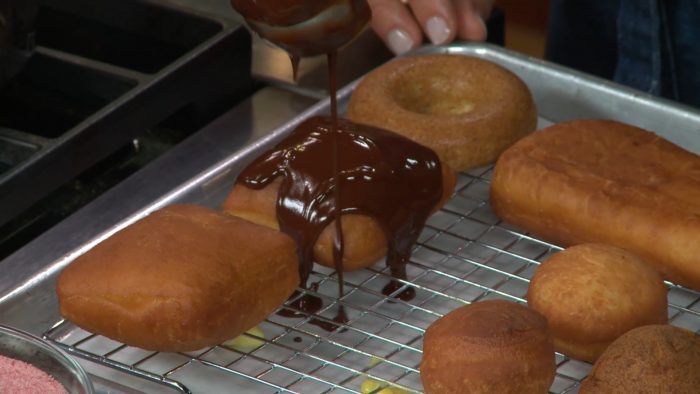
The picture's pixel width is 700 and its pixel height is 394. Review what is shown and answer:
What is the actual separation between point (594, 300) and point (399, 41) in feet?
2.30

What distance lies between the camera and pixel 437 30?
1.96 metres

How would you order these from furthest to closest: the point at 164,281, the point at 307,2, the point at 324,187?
1. the point at 324,187
2. the point at 164,281
3. the point at 307,2

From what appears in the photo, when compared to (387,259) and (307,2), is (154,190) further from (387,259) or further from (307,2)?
(307,2)

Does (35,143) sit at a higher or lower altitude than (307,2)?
lower

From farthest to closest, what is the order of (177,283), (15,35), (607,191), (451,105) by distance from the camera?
(451,105) < (15,35) < (607,191) < (177,283)

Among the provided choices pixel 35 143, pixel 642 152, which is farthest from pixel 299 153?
pixel 642 152

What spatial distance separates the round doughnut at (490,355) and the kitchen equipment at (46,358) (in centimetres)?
35

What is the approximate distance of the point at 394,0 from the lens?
199cm

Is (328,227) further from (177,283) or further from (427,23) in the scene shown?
(427,23)

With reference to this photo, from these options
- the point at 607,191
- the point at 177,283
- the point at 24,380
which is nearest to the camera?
the point at 24,380

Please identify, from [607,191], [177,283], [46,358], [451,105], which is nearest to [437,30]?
[451,105]

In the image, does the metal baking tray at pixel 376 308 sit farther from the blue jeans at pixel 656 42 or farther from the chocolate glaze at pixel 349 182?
the blue jeans at pixel 656 42

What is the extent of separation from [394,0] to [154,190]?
56 centimetres

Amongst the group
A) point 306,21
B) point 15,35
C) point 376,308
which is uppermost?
Result: point 306,21
